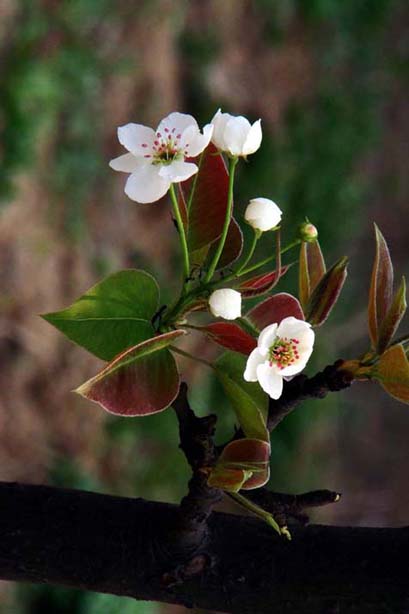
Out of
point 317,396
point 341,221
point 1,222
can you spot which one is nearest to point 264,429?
point 317,396

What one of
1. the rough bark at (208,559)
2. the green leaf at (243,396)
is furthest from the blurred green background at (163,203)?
the green leaf at (243,396)

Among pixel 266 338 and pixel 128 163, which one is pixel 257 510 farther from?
pixel 128 163

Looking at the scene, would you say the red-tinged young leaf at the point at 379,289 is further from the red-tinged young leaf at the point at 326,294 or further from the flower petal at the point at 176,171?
the flower petal at the point at 176,171

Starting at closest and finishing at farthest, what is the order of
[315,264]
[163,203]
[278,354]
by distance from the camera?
[278,354], [315,264], [163,203]

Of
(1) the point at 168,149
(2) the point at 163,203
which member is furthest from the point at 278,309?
(2) the point at 163,203

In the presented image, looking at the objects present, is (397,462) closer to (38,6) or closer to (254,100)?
(254,100)

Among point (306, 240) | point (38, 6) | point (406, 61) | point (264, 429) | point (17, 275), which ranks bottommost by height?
point (264, 429)
